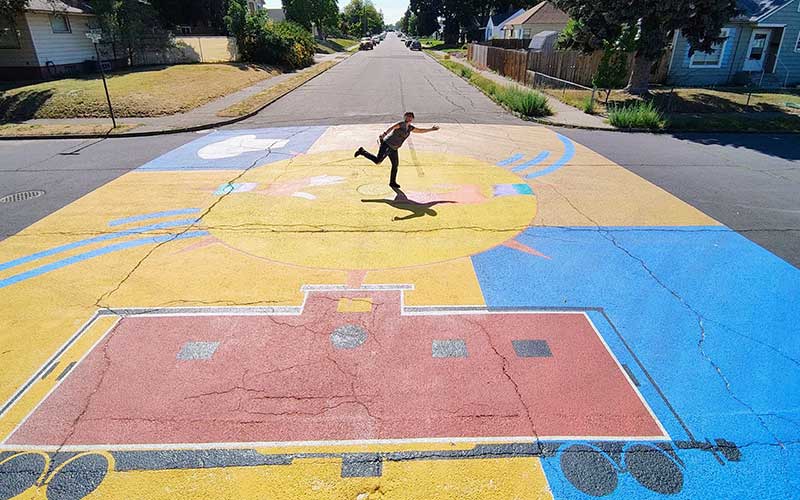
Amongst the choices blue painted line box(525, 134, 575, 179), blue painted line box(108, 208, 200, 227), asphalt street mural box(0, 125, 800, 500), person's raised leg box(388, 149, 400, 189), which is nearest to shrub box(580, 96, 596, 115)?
blue painted line box(525, 134, 575, 179)

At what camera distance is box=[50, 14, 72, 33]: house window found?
26341 mm

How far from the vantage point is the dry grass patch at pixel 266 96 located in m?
19.2

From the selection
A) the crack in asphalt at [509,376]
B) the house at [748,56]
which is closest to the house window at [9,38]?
the crack in asphalt at [509,376]

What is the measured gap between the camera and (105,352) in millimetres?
5137

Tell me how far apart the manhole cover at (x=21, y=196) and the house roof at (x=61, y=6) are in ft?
66.1

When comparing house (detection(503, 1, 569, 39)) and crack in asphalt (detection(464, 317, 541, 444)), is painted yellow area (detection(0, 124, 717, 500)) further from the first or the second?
house (detection(503, 1, 569, 39))

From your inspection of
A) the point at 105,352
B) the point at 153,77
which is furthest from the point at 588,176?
the point at 153,77

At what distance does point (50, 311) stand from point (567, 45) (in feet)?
78.4

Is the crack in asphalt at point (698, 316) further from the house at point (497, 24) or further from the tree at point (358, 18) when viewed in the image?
the tree at point (358, 18)

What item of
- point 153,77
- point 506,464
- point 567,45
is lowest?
point 506,464

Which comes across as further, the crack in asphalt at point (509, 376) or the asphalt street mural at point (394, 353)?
the crack in asphalt at point (509, 376)

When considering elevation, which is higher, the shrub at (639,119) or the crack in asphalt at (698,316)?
the shrub at (639,119)

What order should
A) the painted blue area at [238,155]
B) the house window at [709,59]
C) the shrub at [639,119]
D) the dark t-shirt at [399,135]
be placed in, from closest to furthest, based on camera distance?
the dark t-shirt at [399,135], the painted blue area at [238,155], the shrub at [639,119], the house window at [709,59]

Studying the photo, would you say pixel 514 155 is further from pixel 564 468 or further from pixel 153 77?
pixel 153 77
